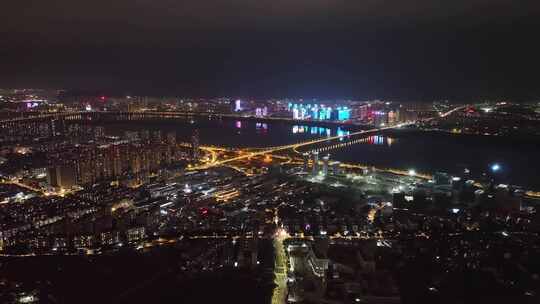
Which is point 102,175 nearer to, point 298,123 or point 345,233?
point 345,233

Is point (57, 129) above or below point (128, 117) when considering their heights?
below

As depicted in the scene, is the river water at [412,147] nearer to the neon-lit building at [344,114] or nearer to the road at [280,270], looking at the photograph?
the neon-lit building at [344,114]

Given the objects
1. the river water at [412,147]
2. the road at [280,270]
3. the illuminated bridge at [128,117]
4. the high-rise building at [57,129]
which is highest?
the illuminated bridge at [128,117]

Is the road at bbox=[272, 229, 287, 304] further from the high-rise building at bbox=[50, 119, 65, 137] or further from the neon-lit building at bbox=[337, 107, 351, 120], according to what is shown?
the neon-lit building at bbox=[337, 107, 351, 120]

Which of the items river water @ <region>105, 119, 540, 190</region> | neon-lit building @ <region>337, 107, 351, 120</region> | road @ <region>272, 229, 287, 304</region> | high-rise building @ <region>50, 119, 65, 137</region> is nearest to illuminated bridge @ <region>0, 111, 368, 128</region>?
neon-lit building @ <region>337, 107, 351, 120</region>

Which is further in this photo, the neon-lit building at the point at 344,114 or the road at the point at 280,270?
the neon-lit building at the point at 344,114

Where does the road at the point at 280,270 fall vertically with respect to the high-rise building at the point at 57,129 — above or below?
below

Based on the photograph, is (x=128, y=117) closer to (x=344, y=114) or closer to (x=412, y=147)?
(x=344, y=114)

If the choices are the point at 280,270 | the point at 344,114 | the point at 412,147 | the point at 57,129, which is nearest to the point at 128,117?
the point at 57,129

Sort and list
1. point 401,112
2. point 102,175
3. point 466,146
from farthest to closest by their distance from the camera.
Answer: point 401,112, point 466,146, point 102,175

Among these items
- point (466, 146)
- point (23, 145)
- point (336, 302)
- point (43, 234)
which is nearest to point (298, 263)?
point (336, 302)

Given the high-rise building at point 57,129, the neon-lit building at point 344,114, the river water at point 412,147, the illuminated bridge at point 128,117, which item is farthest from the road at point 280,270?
the neon-lit building at point 344,114
